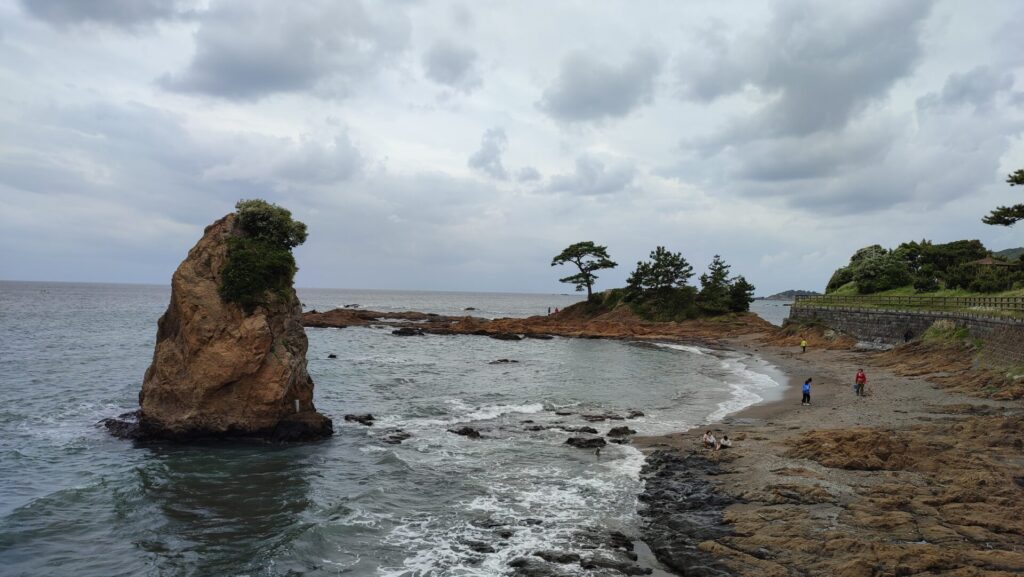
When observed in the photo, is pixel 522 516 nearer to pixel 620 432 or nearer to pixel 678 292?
pixel 620 432

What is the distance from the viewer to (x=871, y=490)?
1504cm

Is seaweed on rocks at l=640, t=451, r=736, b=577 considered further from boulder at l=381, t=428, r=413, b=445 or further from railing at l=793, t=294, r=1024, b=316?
railing at l=793, t=294, r=1024, b=316

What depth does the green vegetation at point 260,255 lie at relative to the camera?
73.5ft

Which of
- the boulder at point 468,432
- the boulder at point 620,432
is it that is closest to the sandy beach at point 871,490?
the boulder at point 620,432

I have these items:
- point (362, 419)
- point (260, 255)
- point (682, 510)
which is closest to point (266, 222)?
point (260, 255)

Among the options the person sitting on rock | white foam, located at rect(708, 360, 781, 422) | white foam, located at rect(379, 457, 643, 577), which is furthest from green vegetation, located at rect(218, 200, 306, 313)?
white foam, located at rect(708, 360, 781, 422)

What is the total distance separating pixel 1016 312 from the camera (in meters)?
33.9

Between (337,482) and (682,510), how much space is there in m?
10.6

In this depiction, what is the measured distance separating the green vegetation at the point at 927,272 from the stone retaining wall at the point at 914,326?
24.7ft

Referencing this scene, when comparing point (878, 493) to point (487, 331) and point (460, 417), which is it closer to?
point (460, 417)

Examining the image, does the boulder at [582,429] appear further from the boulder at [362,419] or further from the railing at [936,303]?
the railing at [936,303]

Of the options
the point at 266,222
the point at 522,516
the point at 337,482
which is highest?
the point at 266,222

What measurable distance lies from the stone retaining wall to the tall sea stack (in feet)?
116

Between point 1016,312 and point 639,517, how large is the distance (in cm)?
3241
